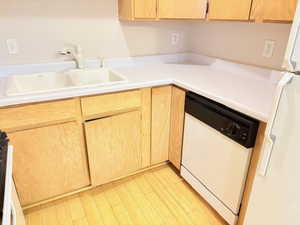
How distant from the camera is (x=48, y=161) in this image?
1.50 metres

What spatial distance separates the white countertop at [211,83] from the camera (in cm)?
124

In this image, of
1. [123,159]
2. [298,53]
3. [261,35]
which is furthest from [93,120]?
[261,35]

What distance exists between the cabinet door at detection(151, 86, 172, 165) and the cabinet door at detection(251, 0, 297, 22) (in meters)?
0.77

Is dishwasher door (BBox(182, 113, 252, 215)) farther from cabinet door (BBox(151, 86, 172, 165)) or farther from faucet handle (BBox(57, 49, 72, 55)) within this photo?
faucet handle (BBox(57, 49, 72, 55))

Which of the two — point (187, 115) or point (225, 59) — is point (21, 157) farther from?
point (225, 59)

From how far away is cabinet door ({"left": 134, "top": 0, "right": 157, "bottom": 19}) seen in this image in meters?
1.66

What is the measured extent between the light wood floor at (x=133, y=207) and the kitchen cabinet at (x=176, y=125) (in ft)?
0.75

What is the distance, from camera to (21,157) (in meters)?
1.40

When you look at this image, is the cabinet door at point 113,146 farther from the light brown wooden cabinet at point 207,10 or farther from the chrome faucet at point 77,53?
the light brown wooden cabinet at point 207,10

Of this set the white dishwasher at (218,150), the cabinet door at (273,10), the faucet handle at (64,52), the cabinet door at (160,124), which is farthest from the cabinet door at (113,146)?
the cabinet door at (273,10)

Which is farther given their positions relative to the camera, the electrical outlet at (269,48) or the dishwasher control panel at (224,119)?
the electrical outlet at (269,48)

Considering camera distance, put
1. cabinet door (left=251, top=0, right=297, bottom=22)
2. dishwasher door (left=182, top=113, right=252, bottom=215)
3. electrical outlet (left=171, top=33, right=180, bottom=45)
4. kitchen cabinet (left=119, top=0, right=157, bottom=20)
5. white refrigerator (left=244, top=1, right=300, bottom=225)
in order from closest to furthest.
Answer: white refrigerator (left=244, top=1, right=300, bottom=225), cabinet door (left=251, top=0, right=297, bottom=22), dishwasher door (left=182, top=113, right=252, bottom=215), kitchen cabinet (left=119, top=0, right=157, bottom=20), electrical outlet (left=171, top=33, right=180, bottom=45)

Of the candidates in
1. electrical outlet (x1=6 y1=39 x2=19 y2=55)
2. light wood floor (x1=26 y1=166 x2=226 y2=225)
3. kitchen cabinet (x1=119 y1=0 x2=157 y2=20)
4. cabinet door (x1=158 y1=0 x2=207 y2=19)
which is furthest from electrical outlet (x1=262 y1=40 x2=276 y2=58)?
electrical outlet (x1=6 y1=39 x2=19 y2=55)

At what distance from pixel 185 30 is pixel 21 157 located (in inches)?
74.7
